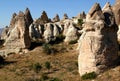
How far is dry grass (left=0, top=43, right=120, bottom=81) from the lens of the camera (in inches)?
1291

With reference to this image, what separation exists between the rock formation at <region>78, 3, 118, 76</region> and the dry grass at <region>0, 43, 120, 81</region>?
986 mm

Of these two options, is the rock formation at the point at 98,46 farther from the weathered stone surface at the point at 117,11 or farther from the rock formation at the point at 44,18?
the rock formation at the point at 44,18

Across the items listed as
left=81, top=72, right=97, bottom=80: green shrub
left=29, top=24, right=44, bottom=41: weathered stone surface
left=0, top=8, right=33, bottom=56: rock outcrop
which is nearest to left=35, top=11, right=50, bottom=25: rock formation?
left=29, top=24, right=44, bottom=41: weathered stone surface

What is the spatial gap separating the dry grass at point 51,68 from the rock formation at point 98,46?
0.99 metres

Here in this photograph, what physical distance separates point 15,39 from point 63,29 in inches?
483

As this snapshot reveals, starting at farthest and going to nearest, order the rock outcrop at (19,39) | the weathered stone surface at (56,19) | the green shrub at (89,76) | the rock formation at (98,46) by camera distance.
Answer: the weathered stone surface at (56,19), the rock outcrop at (19,39), the rock formation at (98,46), the green shrub at (89,76)

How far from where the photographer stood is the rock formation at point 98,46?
30.8 m

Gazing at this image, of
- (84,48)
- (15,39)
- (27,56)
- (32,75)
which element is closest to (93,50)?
(84,48)

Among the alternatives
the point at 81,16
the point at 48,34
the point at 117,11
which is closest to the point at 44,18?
the point at 81,16

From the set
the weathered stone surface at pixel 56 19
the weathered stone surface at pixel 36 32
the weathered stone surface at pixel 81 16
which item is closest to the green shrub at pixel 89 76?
the weathered stone surface at pixel 36 32

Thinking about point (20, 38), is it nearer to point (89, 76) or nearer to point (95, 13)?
point (95, 13)

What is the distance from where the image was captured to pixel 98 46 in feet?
101

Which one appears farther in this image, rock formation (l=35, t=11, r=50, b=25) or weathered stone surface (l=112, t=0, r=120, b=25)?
rock formation (l=35, t=11, r=50, b=25)

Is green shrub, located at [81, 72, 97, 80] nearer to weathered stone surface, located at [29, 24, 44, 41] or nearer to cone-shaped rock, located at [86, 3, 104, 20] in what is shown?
cone-shaped rock, located at [86, 3, 104, 20]
